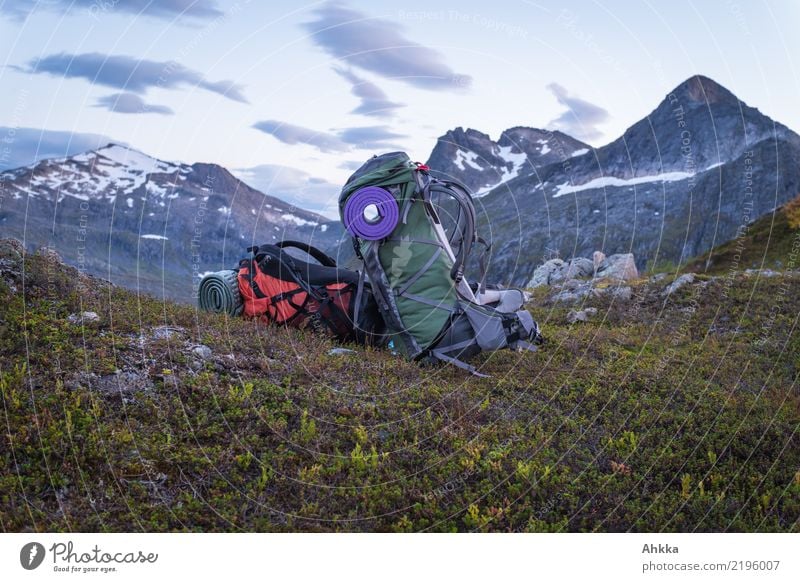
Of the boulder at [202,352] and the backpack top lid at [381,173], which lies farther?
the backpack top lid at [381,173]

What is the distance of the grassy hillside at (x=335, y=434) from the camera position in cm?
463

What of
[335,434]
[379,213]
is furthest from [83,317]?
[379,213]

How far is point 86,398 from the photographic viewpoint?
5.42m

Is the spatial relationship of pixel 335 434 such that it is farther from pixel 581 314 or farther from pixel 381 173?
pixel 581 314

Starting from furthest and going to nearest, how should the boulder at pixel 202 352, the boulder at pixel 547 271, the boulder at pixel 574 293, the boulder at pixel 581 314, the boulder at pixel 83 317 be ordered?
the boulder at pixel 547 271 < the boulder at pixel 574 293 < the boulder at pixel 581 314 < the boulder at pixel 83 317 < the boulder at pixel 202 352

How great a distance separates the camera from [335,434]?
5.75 meters

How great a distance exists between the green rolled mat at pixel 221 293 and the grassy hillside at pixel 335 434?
894 millimetres

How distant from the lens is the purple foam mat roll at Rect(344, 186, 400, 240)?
8641mm

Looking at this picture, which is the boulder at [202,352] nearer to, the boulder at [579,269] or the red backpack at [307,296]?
the red backpack at [307,296]

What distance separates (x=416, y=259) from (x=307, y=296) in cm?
195

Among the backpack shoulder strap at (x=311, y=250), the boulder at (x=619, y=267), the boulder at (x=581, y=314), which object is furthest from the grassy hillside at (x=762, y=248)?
the backpack shoulder strap at (x=311, y=250)

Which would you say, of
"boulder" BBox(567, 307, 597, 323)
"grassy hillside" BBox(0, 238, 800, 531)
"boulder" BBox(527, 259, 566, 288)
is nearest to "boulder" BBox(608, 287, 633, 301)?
"boulder" BBox(567, 307, 597, 323)

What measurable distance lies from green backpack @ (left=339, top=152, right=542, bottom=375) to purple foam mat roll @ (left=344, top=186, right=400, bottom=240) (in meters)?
0.01

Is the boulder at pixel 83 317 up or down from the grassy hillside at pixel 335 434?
up
